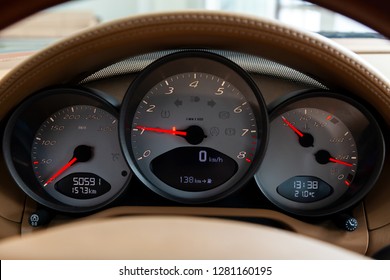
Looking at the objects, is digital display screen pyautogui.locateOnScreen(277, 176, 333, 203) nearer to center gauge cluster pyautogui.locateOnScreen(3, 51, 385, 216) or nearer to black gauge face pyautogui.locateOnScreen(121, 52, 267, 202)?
center gauge cluster pyautogui.locateOnScreen(3, 51, 385, 216)

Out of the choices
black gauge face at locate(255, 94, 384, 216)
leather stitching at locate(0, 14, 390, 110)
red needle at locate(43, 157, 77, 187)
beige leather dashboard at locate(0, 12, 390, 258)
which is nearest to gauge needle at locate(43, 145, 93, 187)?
red needle at locate(43, 157, 77, 187)

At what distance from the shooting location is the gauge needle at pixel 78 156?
216 cm

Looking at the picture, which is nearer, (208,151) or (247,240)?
(247,240)

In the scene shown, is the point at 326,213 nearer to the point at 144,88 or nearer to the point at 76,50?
the point at 144,88

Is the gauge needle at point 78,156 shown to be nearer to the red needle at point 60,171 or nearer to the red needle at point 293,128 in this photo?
the red needle at point 60,171

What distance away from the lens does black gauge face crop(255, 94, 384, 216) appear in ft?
6.94

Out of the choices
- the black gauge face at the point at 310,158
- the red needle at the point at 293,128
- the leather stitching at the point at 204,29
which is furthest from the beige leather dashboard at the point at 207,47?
the red needle at the point at 293,128

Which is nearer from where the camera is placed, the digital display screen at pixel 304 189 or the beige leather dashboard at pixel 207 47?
the beige leather dashboard at pixel 207 47

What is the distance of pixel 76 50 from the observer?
159cm

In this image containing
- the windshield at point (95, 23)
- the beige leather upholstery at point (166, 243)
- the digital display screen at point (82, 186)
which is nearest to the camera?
the beige leather upholstery at point (166, 243)

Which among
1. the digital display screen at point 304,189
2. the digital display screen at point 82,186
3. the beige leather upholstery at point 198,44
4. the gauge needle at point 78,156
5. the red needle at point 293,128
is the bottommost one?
the digital display screen at point 82,186

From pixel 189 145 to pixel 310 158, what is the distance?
51 cm
